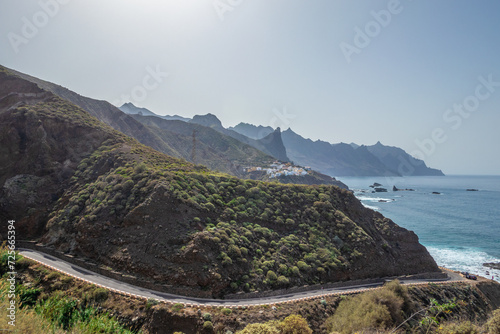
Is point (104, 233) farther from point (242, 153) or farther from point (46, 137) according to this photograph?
point (242, 153)

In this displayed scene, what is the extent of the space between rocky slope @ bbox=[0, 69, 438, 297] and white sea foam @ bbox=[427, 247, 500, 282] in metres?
14.5

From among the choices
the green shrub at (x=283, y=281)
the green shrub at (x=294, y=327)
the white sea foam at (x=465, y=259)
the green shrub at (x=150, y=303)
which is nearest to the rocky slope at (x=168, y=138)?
the green shrub at (x=283, y=281)

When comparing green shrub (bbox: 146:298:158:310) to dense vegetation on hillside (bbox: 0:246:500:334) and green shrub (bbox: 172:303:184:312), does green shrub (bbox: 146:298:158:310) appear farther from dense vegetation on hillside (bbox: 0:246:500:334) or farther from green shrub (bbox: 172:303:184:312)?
green shrub (bbox: 172:303:184:312)

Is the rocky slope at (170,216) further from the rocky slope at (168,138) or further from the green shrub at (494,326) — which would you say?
the rocky slope at (168,138)

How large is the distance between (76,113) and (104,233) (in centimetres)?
3573

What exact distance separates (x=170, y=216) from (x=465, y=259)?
62294 mm

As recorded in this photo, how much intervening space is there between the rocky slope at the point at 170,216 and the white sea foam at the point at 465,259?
1451cm

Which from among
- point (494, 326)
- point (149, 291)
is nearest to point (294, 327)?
point (494, 326)

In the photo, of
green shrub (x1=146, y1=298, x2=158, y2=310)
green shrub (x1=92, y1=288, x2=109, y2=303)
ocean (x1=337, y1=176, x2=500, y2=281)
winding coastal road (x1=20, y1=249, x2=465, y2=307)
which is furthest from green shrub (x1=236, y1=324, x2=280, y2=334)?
ocean (x1=337, y1=176, x2=500, y2=281)

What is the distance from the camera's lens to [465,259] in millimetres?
50031

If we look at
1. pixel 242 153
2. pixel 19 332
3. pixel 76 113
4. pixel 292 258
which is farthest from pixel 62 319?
pixel 242 153

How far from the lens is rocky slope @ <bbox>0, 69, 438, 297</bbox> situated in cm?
2648

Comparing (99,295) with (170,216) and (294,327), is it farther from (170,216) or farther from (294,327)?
(294,327)

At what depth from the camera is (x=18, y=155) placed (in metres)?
39.2
